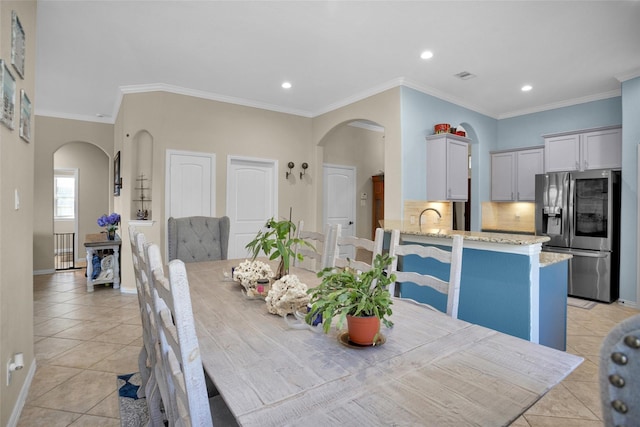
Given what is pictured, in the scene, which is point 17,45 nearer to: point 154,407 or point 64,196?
point 154,407

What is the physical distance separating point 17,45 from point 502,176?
595cm

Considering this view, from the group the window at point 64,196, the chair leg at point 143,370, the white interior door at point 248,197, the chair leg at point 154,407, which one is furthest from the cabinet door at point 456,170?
the window at point 64,196

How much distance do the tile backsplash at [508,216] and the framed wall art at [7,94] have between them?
231 inches

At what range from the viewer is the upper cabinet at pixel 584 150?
4341 millimetres

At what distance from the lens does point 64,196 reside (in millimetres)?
8305

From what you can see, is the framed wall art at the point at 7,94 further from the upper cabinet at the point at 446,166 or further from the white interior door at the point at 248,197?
the upper cabinet at the point at 446,166

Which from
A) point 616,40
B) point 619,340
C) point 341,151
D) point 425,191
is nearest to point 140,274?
point 619,340

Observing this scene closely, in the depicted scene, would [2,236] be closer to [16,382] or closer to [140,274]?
[140,274]

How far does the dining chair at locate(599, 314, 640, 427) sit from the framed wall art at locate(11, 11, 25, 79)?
2548 mm

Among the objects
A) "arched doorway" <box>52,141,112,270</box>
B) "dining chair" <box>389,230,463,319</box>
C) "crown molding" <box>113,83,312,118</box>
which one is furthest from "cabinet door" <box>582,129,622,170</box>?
"arched doorway" <box>52,141,112,270</box>

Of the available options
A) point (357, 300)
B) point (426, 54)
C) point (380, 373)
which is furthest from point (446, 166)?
point (380, 373)

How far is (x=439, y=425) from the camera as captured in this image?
2.41 ft

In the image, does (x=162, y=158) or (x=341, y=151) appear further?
(x=341, y=151)

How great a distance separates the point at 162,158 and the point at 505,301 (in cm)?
421
